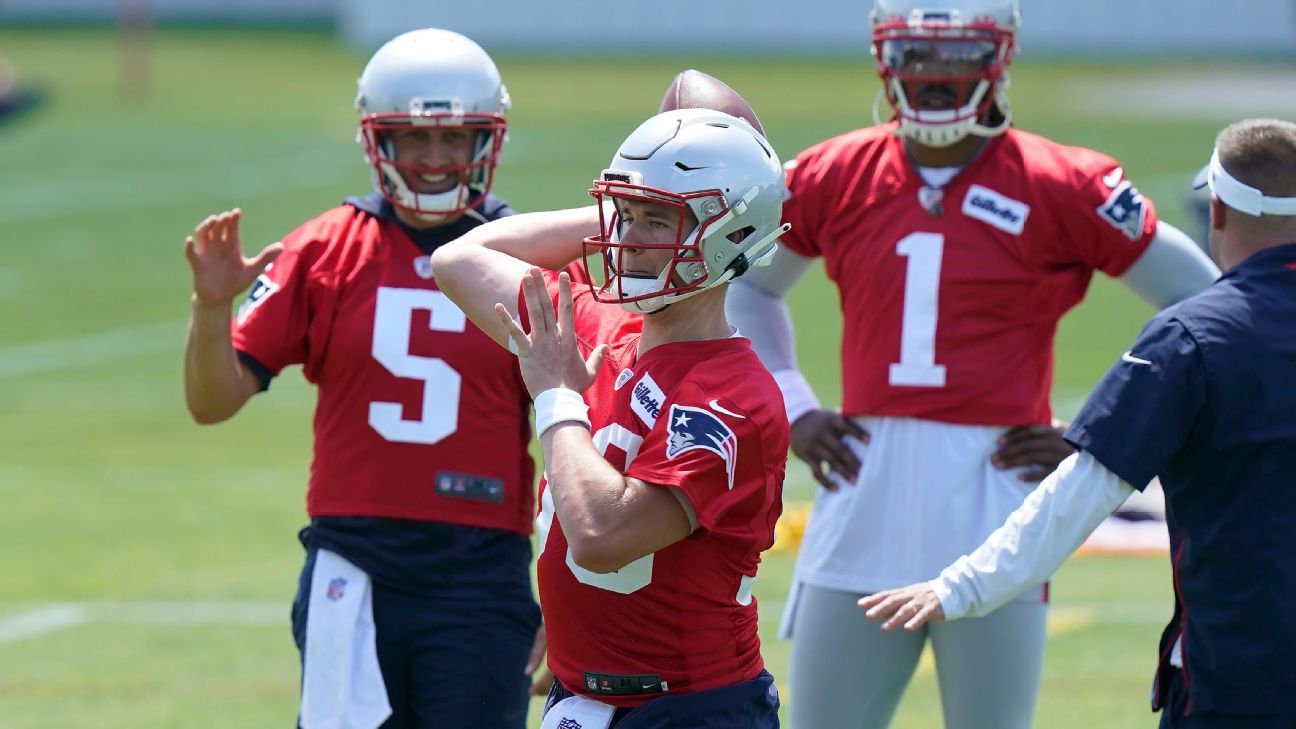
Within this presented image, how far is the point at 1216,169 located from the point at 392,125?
2.01m

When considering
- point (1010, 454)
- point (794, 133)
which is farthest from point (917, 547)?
point (794, 133)

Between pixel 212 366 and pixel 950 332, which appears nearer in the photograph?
pixel 212 366

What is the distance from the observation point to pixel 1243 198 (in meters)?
4.05

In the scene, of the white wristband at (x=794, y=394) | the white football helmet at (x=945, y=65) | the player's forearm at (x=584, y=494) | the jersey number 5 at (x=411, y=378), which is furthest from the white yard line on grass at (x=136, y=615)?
the player's forearm at (x=584, y=494)

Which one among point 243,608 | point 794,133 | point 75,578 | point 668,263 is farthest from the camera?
point 794,133

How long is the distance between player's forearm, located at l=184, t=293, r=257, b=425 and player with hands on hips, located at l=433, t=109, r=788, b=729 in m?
1.12

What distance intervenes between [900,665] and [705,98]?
65.0 inches

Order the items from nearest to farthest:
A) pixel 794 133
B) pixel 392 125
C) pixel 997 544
Answer: pixel 997 544, pixel 392 125, pixel 794 133

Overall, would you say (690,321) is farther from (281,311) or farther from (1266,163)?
(281,311)

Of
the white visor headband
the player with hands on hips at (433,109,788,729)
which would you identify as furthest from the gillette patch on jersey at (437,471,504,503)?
the white visor headband

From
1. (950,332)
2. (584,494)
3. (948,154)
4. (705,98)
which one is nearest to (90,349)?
(948,154)

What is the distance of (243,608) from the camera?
896 centimetres


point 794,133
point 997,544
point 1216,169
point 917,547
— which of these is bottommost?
point 794,133

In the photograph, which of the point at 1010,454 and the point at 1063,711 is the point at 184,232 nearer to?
the point at 1063,711
